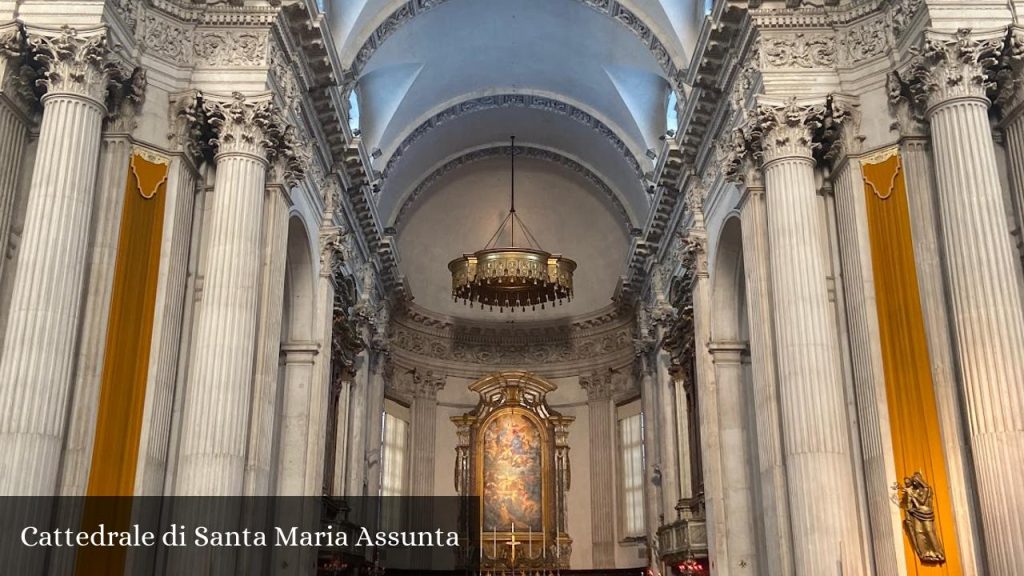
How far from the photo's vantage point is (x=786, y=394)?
10.8 m

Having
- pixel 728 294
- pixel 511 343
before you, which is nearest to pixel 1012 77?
pixel 728 294

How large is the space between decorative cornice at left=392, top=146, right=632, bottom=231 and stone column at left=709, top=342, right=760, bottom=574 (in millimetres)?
8884

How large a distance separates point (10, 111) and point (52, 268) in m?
2.09

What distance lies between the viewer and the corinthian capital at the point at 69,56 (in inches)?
400

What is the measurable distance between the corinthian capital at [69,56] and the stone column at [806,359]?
7.66 m

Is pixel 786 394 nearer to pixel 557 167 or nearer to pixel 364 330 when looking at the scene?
pixel 364 330

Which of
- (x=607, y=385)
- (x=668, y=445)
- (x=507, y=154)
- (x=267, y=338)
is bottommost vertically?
(x=668, y=445)

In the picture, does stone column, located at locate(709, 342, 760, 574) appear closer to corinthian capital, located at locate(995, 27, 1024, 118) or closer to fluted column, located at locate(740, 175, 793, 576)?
fluted column, located at locate(740, 175, 793, 576)

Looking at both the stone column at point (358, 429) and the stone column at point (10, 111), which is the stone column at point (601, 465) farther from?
the stone column at point (10, 111)

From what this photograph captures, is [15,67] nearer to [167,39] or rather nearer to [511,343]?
[167,39]

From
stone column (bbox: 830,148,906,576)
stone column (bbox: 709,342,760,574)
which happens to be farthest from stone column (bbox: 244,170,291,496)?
stone column (bbox: 830,148,906,576)

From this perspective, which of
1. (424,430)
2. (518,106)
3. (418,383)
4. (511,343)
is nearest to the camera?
(518,106)

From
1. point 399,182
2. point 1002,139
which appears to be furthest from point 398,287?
point 1002,139

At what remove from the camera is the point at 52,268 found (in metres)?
9.59
